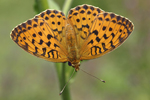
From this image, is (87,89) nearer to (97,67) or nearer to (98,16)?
(97,67)

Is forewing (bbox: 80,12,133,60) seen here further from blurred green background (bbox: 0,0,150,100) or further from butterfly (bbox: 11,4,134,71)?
blurred green background (bbox: 0,0,150,100)

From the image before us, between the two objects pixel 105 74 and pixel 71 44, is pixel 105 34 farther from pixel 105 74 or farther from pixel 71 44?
pixel 105 74

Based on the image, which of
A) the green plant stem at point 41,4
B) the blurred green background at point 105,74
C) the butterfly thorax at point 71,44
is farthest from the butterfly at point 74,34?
the blurred green background at point 105,74

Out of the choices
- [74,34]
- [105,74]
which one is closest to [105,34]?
[74,34]

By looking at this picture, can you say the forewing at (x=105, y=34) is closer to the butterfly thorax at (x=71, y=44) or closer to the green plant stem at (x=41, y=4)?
the butterfly thorax at (x=71, y=44)

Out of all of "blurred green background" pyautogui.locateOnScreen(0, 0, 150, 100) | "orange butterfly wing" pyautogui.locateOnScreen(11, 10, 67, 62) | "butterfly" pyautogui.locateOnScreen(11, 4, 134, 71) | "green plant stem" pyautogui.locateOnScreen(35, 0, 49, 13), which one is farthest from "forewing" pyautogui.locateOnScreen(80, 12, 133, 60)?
"blurred green background" pyautogui.locateOnScreen(0, 0, 150, 100)
